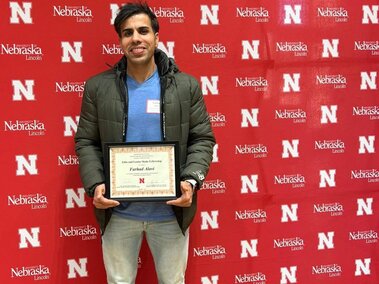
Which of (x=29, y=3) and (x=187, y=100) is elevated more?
(x=29, y=3)

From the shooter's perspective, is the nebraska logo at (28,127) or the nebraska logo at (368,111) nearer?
the nebraska logo at (28,127)

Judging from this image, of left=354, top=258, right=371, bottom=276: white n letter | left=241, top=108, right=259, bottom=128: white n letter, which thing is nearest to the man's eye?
left=241, top=108, right=259, bottom=128: white n letter

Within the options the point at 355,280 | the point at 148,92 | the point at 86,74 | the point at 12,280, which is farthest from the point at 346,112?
the point at 12,280

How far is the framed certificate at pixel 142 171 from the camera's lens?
171 centimetres

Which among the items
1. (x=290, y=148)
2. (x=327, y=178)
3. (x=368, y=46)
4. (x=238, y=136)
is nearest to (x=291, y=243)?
(x=327, y=178)

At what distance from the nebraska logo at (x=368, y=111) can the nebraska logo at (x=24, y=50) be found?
1.78 metres

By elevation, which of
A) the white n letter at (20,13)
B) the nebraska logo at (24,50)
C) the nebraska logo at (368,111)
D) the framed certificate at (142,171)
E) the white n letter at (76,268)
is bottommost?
the white n letter at (76,268)

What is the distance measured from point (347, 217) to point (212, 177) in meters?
0.88

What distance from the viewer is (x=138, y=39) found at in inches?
67.3

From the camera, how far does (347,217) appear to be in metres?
2.55

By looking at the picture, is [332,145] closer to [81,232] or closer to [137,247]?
[137,247]

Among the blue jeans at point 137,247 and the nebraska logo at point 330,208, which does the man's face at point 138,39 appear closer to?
the blue jeans at point 137,247

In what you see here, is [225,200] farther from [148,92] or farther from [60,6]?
[60,6]

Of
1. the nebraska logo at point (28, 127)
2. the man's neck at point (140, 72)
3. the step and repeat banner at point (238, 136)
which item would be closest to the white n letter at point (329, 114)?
the step and repeat banner at point (238, 136)
